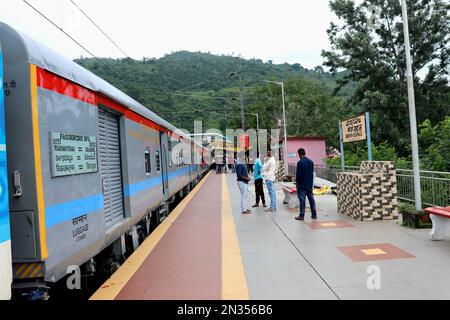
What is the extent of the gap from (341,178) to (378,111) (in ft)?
51.3

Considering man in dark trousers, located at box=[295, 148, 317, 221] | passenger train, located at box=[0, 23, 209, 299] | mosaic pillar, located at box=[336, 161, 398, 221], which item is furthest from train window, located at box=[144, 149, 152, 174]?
mosaic pillar, located at box=[336, 161, 398, 221]

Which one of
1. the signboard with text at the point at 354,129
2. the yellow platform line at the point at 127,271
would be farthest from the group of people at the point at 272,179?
the yellow platform line at the point at 127,271

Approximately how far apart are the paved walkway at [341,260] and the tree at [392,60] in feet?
56.6

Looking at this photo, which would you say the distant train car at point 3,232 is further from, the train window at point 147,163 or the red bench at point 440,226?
the red bench at point 440,226

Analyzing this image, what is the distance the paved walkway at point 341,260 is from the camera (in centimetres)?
490

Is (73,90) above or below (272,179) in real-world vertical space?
above

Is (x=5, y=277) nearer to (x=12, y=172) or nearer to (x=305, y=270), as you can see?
(x=12, y=172)

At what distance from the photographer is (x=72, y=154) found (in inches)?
179

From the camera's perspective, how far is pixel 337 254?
6.57 m

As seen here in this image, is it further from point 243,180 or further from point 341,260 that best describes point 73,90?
point 243,180

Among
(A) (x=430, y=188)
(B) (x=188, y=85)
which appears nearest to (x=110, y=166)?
(A) (x=430, y=188)

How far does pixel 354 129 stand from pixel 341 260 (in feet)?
22.2

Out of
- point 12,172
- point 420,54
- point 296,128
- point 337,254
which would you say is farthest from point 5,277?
point 296,128

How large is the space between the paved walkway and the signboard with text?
317cm
